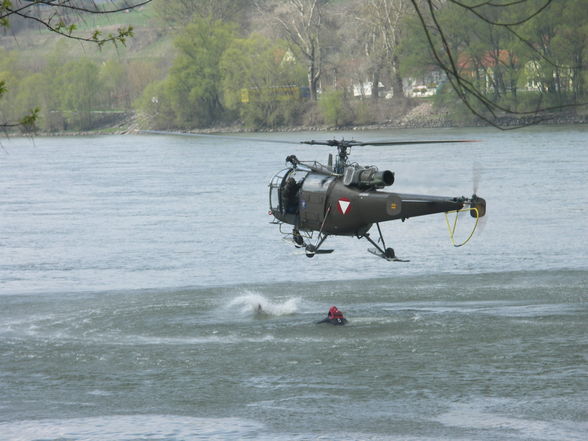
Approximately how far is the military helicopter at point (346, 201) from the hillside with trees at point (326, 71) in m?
57.0

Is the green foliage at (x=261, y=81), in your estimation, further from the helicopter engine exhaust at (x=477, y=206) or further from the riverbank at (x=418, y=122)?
the helicopter engine exhaust at (x=477, y=206)

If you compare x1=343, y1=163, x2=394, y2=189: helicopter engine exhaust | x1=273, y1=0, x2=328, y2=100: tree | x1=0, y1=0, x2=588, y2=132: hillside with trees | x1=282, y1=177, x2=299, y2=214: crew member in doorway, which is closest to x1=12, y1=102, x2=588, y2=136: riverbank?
x1=0, y1=0, x2=588, y2=132: hillside with trees

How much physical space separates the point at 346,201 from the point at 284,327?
2702 millimetres

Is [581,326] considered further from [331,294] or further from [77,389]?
[77,389]

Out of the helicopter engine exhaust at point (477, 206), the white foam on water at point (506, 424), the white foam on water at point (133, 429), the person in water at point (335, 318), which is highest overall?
the helicopter engine exhaust at point (477, 206)

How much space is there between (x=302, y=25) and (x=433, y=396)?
8084 cm

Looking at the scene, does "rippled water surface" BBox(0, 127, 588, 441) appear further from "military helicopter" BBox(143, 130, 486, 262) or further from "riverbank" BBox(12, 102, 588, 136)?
"riverbank" BBox(12, 102, 588, 136)

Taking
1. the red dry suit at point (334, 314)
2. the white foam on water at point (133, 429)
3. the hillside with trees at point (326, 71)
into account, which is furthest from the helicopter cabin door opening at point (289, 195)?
the hillside with trees at point (326, 71)

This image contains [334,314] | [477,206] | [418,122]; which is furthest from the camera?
[418,122]

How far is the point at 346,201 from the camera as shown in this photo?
16328 mm

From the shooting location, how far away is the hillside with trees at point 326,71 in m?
80.1

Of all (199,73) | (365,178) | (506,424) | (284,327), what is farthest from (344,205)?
(199,73)

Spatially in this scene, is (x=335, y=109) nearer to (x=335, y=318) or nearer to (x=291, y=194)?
(x=291, y=194)

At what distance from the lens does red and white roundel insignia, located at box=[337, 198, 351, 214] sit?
16.3 m
